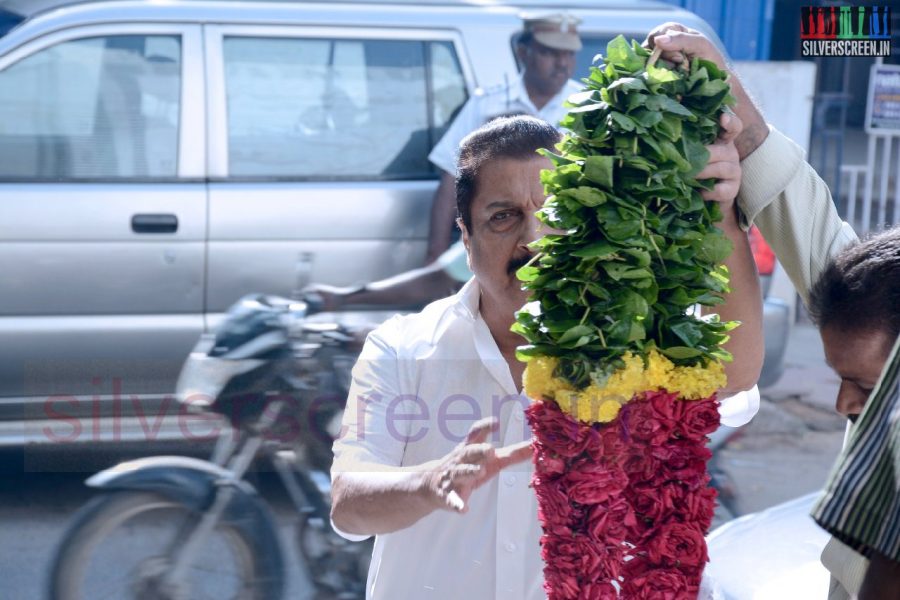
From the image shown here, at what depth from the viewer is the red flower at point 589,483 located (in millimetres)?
1516

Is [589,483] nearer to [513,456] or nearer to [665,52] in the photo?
[513,456]

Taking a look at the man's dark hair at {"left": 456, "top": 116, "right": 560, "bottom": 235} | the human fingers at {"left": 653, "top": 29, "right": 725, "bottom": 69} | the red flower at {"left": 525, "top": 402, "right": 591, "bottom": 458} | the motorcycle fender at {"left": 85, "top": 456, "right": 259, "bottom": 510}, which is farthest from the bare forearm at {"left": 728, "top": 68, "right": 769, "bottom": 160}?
the motorcycle fender at {"left": 85, "top": 456, "right": 259, "bottom": 510}

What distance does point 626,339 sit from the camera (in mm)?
1522

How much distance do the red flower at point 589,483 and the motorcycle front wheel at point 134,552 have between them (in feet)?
6.44

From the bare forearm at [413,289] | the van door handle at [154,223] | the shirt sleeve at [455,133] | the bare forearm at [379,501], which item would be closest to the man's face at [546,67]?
the shirt sleeve at [455,133]

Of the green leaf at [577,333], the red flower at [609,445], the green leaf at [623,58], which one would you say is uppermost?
the green leaf at [623,58]

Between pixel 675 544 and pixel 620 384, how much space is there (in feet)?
0.79

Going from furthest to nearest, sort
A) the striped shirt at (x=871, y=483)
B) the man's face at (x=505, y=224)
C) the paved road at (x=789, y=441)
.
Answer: the paved road at (x=789, y=441)
the man's face at (x=505, y=224)
the striped shirt at (x=871, y=483)

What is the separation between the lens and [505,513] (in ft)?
6.10

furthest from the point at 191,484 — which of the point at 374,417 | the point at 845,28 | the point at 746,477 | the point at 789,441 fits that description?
the point at 845,28

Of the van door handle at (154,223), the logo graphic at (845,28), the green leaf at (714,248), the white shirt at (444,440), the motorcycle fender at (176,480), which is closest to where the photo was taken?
the green leaf at (714,248)

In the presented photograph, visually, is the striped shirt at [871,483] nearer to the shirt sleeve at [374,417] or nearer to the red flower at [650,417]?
the red flower at [650,417]

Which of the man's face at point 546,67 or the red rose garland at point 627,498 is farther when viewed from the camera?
the man's face at point 546,67

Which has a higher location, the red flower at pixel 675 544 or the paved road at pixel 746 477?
the red flower at pixel 675 544
